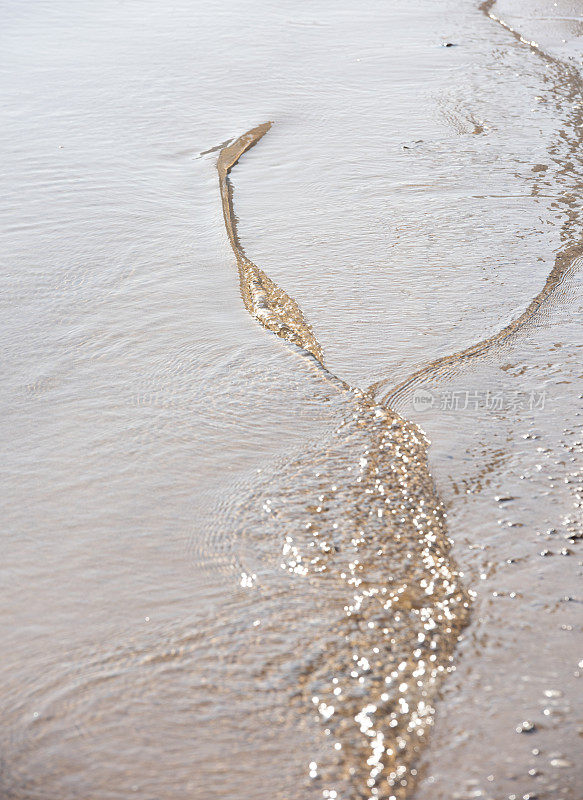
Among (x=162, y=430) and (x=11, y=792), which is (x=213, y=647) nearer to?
(x=11, y=792)

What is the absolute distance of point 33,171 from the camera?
3.95 metres

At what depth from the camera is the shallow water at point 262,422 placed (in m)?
1.48

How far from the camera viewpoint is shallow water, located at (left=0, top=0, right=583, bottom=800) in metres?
1.48

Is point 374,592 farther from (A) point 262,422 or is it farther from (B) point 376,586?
(A) point 262,422

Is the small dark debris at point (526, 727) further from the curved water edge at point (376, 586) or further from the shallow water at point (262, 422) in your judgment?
the curved water edge at point (376, 586)

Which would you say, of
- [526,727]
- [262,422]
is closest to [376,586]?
[526,727]

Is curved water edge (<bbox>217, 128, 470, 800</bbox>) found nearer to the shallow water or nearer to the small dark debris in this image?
the shallow water

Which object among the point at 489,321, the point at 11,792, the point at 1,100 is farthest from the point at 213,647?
the point at 1,100

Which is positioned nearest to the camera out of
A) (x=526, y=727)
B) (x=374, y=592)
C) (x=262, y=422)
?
(x=526, y=727)


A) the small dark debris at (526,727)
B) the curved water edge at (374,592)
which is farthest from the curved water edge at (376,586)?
the small dark debris at (526,727)

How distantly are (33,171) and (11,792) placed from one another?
3316 millimetres

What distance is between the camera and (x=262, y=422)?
7.52 ft

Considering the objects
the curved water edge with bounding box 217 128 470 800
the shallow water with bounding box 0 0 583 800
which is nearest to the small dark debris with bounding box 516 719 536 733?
the shallow water with bounding box 0 0 583 800

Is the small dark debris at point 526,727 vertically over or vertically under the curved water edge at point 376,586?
under
